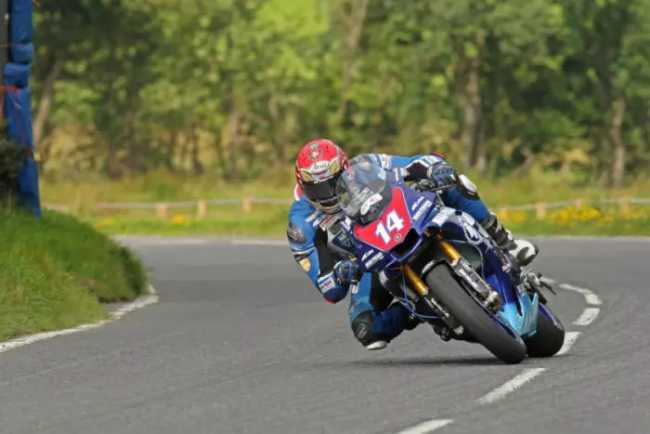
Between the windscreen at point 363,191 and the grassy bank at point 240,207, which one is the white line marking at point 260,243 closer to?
the grassy bank at point 240,207

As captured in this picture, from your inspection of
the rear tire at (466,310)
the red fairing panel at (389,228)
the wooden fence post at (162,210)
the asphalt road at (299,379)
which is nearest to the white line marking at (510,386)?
the asphalt road at (299,379)

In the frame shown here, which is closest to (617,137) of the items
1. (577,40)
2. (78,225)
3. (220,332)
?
(577,40)

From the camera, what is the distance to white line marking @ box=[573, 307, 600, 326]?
1633 centimetres

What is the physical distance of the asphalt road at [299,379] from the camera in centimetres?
963

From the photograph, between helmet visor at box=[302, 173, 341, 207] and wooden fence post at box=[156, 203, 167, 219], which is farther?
wooden fence post at box=[156, 203, 167, 219]

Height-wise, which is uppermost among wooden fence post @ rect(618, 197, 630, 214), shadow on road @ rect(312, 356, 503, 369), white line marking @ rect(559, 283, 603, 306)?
shadow on road @ rect(312, 356, 503, 369)

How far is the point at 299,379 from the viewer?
11766mm

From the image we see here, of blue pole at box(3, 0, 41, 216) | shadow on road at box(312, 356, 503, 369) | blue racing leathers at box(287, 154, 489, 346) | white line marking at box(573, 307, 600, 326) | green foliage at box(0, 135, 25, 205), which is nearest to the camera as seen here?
shadow on road at box(312, 356, 503, 369)

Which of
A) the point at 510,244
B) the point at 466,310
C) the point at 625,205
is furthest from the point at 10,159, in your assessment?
the point at 625,205

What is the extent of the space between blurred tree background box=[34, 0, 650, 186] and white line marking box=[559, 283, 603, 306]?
48.4 m

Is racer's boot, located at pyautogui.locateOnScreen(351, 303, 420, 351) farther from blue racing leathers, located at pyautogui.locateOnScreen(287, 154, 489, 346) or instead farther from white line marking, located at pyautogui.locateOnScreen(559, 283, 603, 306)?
white line marking, located at pyautogui.locateOnScreen(559, 283, 603, 306)

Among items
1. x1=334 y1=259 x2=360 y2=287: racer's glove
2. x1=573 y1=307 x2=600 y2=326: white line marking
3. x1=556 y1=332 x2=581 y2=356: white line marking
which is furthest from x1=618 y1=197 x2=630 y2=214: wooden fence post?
x1=334 y1=259 x2=360 y2=287: racer's glove

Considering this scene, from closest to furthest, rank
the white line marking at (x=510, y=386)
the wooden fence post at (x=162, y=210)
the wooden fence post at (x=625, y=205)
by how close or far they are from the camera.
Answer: the white line marking at (x=510, y=386) < the wooden fence post at (x=625, y=205) < the wooden fence post at (x=162, y=210)

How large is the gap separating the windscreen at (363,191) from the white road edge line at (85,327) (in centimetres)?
339
